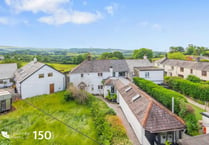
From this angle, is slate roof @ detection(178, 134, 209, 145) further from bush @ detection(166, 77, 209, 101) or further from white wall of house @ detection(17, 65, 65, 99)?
white wall of house @ detection(17, 65, 65, 99)

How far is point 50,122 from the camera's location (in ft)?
66.3

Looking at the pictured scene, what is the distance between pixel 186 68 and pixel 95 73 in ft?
84.2

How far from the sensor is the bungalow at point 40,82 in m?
27.7

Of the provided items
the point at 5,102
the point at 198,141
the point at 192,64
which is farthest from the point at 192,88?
the point at 5,102

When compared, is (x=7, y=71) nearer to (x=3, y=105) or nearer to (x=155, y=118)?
(x=3, y=105)

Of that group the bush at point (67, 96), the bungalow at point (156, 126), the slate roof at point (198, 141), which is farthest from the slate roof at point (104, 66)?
the slate roof at point (198, 141)

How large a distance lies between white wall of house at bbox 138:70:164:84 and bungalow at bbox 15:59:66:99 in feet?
55.0

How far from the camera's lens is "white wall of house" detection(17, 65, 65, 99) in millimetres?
27719

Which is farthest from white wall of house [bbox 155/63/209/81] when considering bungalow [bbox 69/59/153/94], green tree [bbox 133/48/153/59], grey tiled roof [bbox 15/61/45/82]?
green tree [bbox 133/48/153/59]

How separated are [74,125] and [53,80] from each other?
551 inches

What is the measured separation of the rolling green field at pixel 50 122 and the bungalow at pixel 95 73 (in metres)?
6.25

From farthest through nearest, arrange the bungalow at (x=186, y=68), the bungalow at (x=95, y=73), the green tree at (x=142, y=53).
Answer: the green tree at (x=142, y=53)
the bungalow at (x=186, y=68)
the bungalow at (x=95, y=73)

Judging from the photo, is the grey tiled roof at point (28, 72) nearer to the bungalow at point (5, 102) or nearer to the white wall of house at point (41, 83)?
the white wall of house at point (41, 83)

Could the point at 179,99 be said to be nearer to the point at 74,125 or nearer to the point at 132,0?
the point at 74,125
